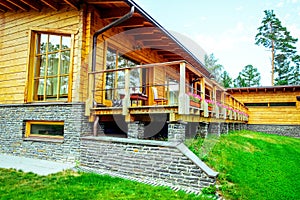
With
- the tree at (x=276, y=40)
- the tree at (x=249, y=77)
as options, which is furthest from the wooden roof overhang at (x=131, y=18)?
the tree at (x=249, y=77)

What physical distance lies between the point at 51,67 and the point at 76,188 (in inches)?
173

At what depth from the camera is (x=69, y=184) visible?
4.15 meters

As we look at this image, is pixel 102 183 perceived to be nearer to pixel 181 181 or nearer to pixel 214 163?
pixel 181 181

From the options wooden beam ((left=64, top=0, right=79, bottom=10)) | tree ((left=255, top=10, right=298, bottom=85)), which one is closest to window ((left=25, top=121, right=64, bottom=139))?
wooden beam ((left=64, top=0, right=79, bottom=10))

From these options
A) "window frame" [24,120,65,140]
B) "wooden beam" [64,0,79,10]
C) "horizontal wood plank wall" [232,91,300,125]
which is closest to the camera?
"wooden beam" [64,0,79,10]

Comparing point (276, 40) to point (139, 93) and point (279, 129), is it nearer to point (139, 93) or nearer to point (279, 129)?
point (279, 129)

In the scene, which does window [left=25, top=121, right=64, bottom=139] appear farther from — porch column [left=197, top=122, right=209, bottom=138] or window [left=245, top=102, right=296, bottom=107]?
A: window [left=245, top=102, right=296, bottom=107]

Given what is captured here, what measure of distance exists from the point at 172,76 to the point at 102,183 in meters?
8.50

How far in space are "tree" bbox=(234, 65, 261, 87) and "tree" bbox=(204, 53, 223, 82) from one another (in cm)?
365

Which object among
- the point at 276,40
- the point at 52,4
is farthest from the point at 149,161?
the point at 276,40

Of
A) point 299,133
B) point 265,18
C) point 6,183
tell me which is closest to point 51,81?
point 6,183

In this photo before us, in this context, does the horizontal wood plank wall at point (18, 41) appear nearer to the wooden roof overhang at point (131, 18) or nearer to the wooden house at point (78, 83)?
the wooden house at point (78, 83)

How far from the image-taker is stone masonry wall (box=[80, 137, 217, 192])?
427 centimetres

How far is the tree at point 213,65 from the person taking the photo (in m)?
37.2
